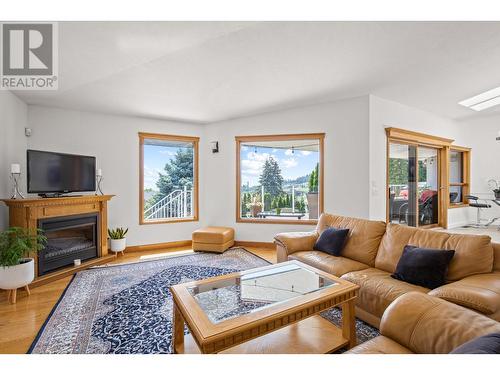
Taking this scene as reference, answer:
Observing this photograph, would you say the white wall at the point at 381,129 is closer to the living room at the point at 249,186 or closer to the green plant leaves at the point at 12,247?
the living room at the point at 249,186

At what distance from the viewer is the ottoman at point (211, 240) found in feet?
14.0

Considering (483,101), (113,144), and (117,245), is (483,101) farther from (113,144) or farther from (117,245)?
(117,245)

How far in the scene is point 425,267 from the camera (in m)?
1.91

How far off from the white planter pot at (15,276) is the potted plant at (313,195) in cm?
415

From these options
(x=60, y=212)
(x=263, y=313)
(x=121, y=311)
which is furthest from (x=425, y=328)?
(x=60, y=212)

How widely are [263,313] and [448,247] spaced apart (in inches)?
65.6

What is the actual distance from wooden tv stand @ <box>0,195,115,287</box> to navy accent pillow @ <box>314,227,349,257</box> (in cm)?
328

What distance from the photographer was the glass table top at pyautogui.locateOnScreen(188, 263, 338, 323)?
1606mm

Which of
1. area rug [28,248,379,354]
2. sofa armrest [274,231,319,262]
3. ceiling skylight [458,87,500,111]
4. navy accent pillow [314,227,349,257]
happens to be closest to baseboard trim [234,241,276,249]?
area rug [28,248,379,354]

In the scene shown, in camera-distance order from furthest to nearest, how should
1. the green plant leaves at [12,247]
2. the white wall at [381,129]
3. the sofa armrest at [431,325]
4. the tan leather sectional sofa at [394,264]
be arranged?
the white wall at [381,129], the green plant leaves at [12,247], the tan leather sectional sofa at [394,264], the sofa armrest at [431,325]

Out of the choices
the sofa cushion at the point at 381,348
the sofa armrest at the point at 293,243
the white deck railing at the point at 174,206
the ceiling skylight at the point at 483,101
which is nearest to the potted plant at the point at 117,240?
the white deck railing at the point at 174,206

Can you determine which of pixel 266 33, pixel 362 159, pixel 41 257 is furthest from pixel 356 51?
pixel 41 257

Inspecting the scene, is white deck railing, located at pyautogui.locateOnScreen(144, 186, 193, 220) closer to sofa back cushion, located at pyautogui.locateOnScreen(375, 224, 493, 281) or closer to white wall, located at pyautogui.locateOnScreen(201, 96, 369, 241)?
white wall, located at pyautogui.locateOnScreen(201, 96, 369, 241)

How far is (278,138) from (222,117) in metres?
1.16
